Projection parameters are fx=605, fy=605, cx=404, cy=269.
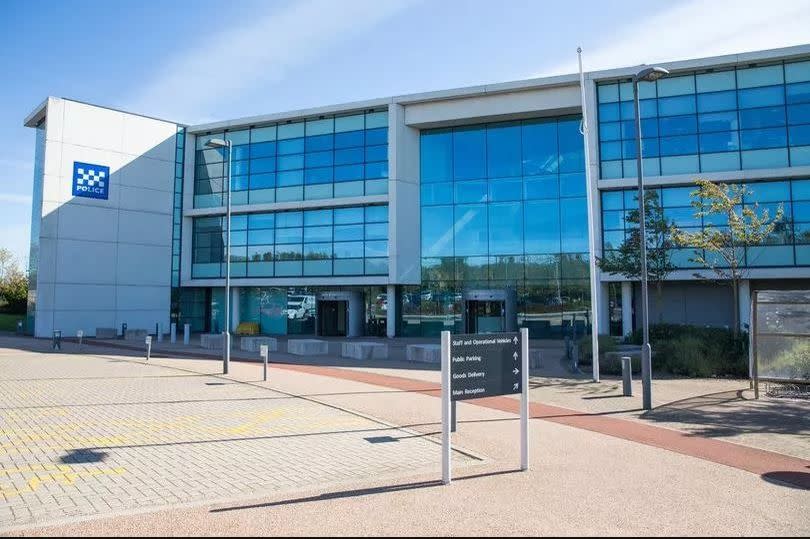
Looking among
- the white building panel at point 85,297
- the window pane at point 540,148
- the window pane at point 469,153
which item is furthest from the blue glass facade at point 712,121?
the white building panel at point 85,297

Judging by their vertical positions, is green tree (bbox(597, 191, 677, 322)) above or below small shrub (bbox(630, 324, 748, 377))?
above

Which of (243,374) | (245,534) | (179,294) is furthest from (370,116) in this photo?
(245,534)

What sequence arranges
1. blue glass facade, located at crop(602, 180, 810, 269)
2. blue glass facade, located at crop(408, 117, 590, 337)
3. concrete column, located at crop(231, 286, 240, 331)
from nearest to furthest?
1. blue glass facade, located at crop(602, 180, 810, 269)
2. blue glass facade, located at crop(408, 117, 590, 337)
3. concrete column, located at crop(231, 286, 240, 331)

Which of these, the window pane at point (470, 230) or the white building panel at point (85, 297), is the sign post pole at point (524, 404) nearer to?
the window pane at point (470, 230)

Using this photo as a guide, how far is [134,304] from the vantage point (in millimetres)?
37625

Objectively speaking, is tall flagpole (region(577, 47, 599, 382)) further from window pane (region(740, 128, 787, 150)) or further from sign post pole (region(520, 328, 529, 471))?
window pane (region(740, 128, 787, 150))

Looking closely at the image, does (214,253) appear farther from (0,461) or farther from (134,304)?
(0,461)

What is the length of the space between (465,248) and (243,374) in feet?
61.0

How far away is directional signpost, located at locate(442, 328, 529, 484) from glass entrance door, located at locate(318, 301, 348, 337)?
28592 millimetres

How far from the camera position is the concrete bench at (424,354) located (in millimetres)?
21125

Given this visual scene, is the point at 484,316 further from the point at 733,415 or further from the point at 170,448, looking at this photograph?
the point at 170,448

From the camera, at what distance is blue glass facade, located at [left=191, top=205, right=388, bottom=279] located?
34250 millimetres

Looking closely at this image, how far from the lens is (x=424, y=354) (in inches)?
842

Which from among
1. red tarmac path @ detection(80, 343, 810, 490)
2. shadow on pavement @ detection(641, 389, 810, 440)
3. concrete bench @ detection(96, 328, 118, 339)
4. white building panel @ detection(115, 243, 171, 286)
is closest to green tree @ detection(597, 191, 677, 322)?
shadow on pavement @ detection(641, 389, 810, 440)
